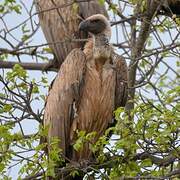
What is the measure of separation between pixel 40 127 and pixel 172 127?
3.51 feet

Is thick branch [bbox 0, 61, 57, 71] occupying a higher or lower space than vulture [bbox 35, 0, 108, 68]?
lower

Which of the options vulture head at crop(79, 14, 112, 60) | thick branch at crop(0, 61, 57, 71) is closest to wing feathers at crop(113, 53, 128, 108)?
vulture head at crop(79, 14, 112, 60)

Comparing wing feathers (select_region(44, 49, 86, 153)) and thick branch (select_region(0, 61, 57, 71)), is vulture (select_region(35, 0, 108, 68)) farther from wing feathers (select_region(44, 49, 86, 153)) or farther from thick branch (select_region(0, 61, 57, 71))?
wing feathers (select_region(44, 49, 86, 153))

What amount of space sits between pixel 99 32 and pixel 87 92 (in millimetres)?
665

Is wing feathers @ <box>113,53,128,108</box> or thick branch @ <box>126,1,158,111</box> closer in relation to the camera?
wing feathers @ <box>113,53,128,108</box>

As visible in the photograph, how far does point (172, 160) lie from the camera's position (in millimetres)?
6000

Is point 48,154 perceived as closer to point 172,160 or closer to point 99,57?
point 172,160

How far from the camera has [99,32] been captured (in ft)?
24.6

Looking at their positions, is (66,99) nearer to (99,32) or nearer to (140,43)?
(99,32)

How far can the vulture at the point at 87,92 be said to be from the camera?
715 centimetres

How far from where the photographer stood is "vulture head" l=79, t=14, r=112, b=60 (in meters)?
7.27

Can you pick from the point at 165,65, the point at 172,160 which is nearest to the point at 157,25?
the point at 165,65

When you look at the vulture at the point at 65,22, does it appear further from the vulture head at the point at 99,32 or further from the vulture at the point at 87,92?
the vulture at the point at 87,92

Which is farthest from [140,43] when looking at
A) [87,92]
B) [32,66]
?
[32,66]
